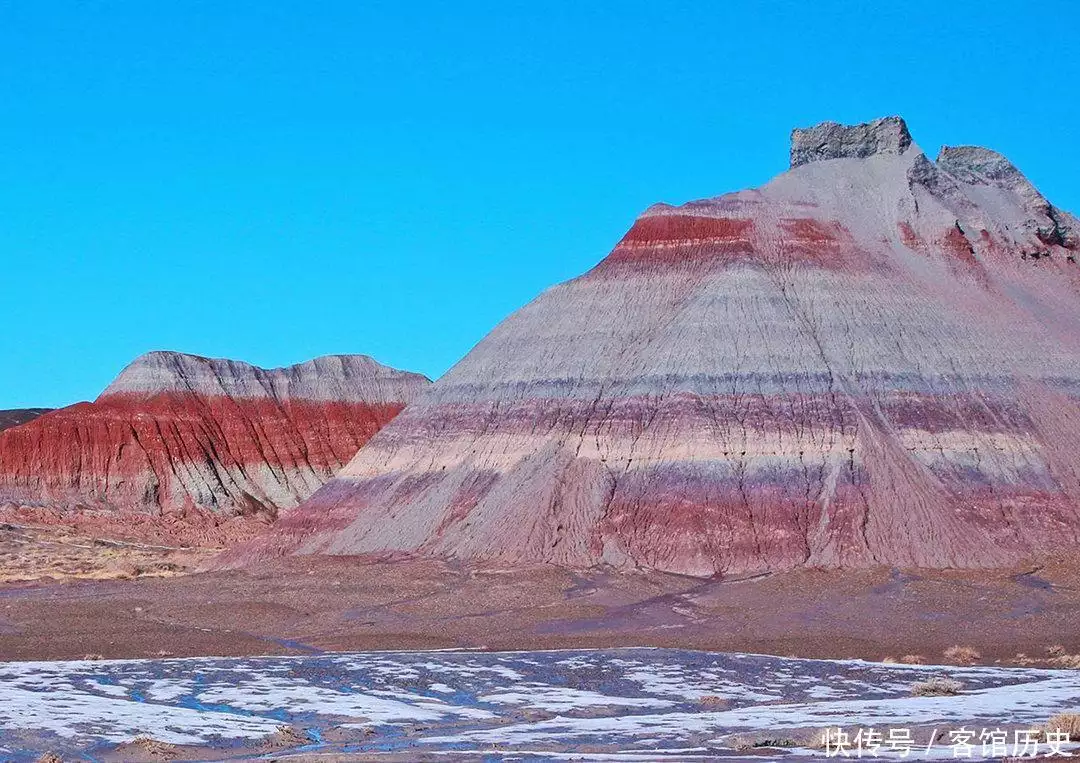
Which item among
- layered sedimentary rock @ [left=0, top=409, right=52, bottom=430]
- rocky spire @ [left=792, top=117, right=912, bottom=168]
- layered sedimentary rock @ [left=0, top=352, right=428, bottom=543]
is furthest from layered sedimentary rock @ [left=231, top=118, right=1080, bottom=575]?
layered sedimentary rock @ [left=0, top=409, right=52, bottom=430]

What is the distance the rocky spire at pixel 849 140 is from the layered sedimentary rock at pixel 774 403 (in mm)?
298

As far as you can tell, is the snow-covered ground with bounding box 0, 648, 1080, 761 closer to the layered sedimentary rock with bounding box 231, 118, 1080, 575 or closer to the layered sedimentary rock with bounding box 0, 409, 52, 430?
the layered sedimentary rock with bounding box 231, 118, 1080, 575

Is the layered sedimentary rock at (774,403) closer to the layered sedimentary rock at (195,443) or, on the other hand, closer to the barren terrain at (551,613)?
the barren terrain at (551,613)

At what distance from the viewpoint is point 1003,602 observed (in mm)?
43406

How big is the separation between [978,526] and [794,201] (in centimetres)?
2046

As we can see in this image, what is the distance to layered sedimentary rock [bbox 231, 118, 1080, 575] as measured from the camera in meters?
52.5

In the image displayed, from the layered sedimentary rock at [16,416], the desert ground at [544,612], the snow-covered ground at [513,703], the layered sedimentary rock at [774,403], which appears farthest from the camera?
the layered sedimentary rock at [16,416]

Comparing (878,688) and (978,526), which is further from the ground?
(978,526)

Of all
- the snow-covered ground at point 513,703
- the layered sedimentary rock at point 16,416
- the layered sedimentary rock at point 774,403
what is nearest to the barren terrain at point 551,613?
the layered sedimentary rock at point 774,403

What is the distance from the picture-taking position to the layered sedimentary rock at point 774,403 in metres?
52.5

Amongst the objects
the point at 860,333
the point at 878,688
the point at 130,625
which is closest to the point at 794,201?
the point at 860,333

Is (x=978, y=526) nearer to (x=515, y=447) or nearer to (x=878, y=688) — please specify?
(x=515, y=447)

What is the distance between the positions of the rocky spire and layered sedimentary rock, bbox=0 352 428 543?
41806 millimetres

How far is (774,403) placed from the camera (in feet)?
186
